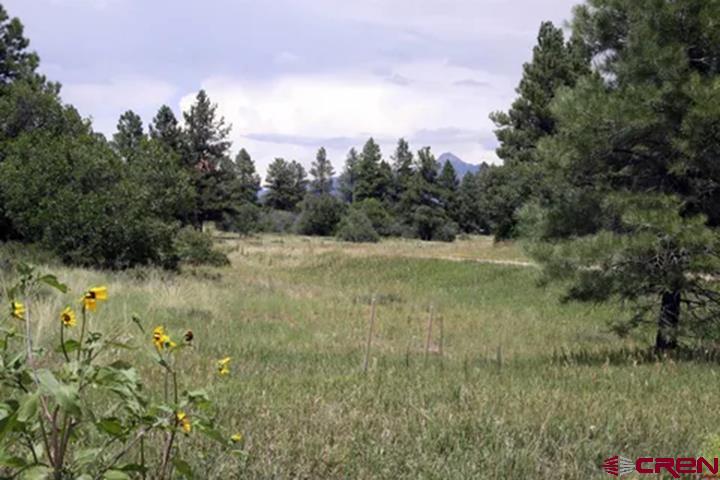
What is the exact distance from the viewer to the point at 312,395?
447 cm

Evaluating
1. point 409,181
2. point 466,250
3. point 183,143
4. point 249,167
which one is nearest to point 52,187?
point 466,250

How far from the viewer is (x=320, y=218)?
64.9m

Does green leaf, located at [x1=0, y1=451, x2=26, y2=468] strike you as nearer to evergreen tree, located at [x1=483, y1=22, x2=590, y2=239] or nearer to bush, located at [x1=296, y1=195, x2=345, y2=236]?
evergreen tree, located at [x1=483, y1=22, x2=590, y2=239]

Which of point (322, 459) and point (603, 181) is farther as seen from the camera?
point (603, 181)

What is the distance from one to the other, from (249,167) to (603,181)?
8308 cm

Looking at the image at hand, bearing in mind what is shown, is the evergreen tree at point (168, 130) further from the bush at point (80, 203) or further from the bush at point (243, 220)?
the bush at point (80, 203)

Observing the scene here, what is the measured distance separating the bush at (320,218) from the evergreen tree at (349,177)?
24.8 m

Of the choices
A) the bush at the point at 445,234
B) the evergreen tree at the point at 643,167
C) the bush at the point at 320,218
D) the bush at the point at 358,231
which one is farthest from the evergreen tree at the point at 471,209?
the evergreen tree at the point at 643,167

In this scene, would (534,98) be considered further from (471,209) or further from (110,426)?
(471,209)

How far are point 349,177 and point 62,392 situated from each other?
96.9 m

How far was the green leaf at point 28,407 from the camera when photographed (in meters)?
1.77

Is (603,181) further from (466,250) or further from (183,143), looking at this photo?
(183,143)

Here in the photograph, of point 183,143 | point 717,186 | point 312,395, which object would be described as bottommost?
point 312,395

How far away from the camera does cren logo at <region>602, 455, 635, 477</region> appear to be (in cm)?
322
